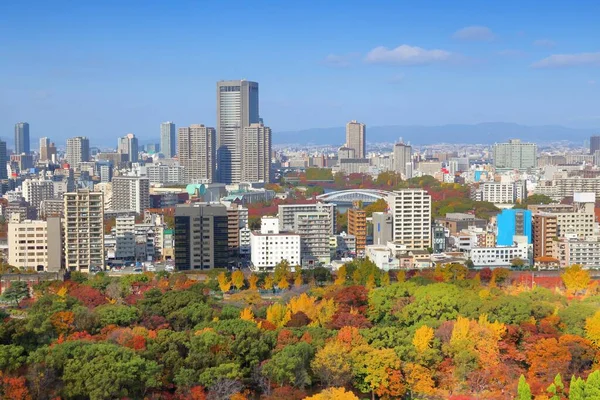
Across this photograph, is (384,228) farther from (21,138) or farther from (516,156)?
(21,138)

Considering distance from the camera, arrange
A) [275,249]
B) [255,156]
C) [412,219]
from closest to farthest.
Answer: [275,249] → [412,219] → [255,156]

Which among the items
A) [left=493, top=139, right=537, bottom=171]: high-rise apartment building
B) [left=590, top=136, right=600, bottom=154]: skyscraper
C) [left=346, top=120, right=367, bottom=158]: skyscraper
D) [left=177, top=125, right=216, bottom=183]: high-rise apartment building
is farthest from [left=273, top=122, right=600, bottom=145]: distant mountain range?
[left=177, top=125, right=216, bottom=183]: high-rise apartment building

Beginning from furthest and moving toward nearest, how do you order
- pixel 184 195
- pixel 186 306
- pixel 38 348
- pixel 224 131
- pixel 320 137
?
pixel 320 137
pixel 224 131
pixel 184 195
pixel 186 306
pixel 38 348

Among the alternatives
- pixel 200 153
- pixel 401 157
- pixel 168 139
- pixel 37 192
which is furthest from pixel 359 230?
pixel 168 139

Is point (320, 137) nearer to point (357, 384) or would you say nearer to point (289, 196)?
point (289, 196)

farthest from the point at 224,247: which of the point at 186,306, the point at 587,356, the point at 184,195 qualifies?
the point at 184,195

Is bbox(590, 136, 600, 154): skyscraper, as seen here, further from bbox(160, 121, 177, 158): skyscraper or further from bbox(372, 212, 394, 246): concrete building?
bbox(372, 212, 394, 246): concrete building
